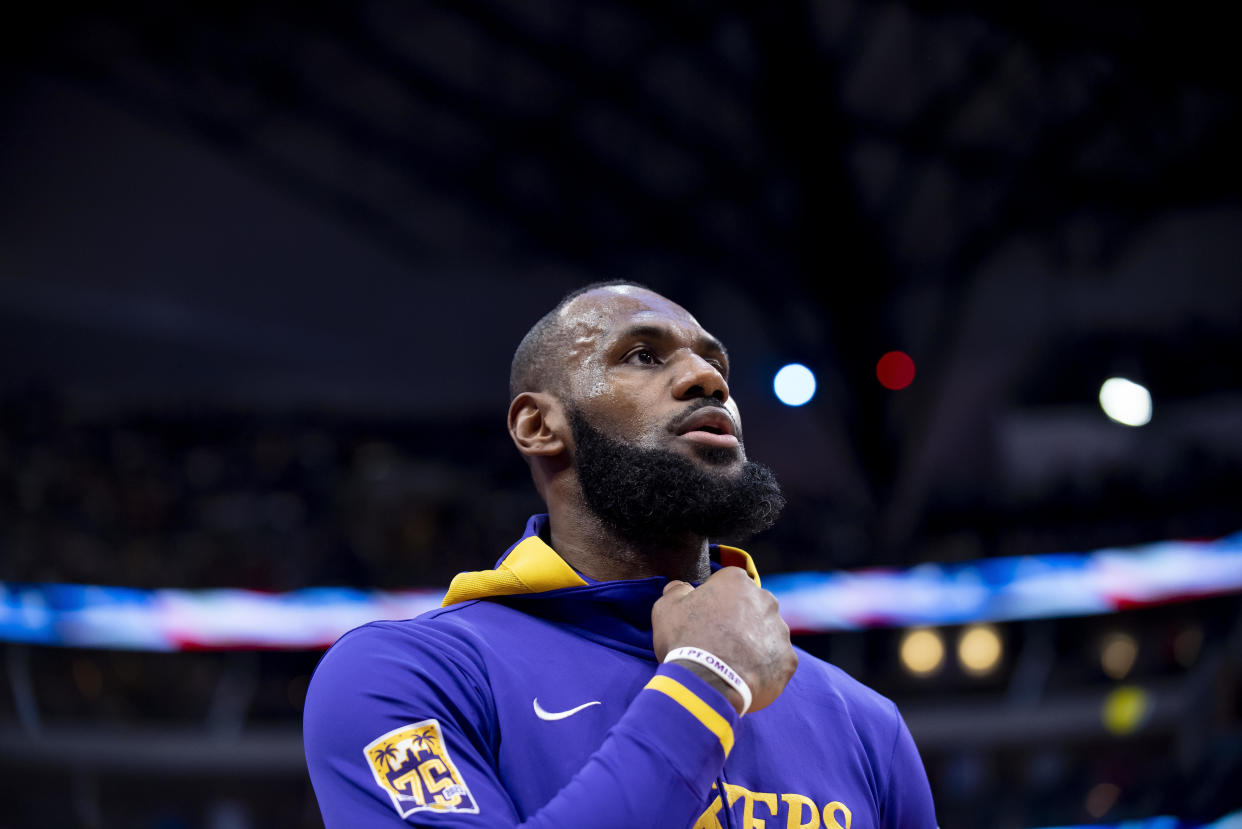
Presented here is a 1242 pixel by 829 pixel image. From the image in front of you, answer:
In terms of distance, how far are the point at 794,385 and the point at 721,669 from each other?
582 centimetres

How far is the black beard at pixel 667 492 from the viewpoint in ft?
6.85

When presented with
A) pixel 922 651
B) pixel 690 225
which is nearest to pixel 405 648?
pixel 922 651

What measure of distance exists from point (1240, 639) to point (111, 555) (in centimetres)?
1979

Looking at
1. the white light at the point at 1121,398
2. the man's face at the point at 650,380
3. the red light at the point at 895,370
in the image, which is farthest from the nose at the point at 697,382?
the red light at the point at 895,370

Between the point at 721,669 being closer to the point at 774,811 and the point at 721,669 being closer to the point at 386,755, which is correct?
the point at 774,811

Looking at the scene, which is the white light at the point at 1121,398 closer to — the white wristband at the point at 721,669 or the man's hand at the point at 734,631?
the man's hand at the point at 734,631

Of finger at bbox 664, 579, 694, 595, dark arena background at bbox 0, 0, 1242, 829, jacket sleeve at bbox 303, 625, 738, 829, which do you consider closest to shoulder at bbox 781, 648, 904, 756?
finger at bbox 664, 579, 694, 595

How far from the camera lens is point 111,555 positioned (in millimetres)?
17438

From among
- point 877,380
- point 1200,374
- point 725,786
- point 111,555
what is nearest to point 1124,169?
point 1200,374

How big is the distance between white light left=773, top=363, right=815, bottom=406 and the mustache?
4.95 metres

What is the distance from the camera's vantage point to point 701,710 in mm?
1570

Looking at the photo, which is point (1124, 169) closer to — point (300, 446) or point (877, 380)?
point (877, 380)

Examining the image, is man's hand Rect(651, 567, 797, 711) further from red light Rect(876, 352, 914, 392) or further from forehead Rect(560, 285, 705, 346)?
red light Rect(876, 352, 914, 392)

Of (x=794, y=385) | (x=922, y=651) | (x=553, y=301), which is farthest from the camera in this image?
(x=553, y=301)
